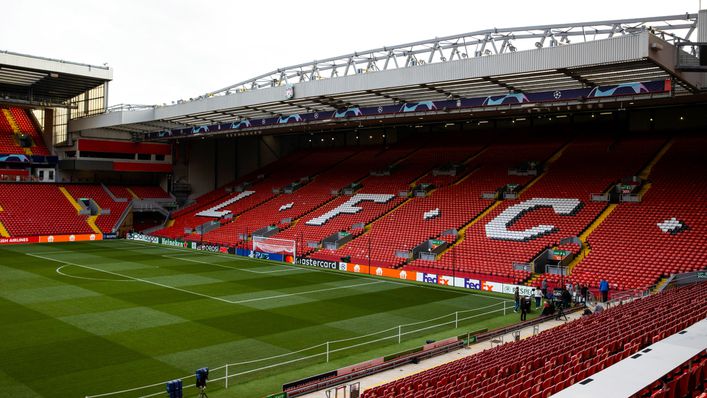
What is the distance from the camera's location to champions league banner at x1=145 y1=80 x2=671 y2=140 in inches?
1267

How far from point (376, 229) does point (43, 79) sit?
1371 inches

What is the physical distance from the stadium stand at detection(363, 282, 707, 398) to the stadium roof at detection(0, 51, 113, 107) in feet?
157

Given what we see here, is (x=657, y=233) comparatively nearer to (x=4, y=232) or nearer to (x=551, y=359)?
(x=551, y=359)

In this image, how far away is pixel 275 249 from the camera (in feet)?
153

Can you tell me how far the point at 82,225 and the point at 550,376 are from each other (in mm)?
56325

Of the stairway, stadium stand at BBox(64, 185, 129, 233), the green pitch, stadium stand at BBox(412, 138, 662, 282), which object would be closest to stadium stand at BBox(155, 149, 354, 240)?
stadium stand at BBox(64, 185, 129, 233)

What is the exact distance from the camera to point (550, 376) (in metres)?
11.8

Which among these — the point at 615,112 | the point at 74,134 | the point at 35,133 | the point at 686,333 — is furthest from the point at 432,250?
the point at 35,133

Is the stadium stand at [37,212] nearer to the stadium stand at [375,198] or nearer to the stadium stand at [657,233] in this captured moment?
the stadium stand at [375,198]

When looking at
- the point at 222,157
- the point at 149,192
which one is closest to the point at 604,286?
the point at 222,157

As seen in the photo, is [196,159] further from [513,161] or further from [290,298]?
[290,298]

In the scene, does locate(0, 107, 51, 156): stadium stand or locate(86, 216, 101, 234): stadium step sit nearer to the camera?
locate(86, 216, 101, 234): stadium step

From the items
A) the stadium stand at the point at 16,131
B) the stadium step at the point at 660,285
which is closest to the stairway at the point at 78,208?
the stadium stand at the point at 16,131

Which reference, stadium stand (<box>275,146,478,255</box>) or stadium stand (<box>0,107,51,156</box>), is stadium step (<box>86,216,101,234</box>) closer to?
stadium stand (<box>0,107,51,156</box>)
